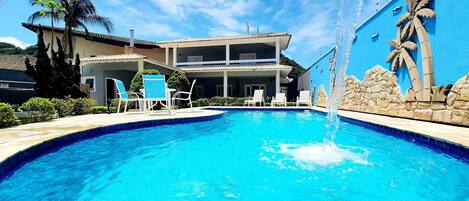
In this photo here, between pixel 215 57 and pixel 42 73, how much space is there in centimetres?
1398

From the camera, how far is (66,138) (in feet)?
12.9

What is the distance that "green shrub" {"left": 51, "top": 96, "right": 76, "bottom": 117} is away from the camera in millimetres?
7004

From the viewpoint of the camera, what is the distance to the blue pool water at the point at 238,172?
2.28 m

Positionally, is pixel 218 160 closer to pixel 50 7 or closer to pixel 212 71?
pixel 212 71

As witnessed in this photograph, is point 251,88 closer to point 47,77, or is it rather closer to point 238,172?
point 47,77

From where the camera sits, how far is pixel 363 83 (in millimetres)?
9609

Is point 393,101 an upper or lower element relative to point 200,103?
upper

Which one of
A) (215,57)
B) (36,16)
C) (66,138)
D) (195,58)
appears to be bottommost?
(66,138)

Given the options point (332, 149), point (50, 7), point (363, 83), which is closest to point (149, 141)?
point (332, 149)

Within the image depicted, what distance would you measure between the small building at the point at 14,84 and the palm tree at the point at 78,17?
321cm

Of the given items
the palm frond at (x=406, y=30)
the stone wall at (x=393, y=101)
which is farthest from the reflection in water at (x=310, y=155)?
the palm frond at (x=406, y=30)

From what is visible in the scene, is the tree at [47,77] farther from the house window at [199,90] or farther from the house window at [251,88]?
the house window at [251,88]

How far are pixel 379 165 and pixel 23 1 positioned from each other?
24.7 metres

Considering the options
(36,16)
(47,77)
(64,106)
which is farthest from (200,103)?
(36,16)
